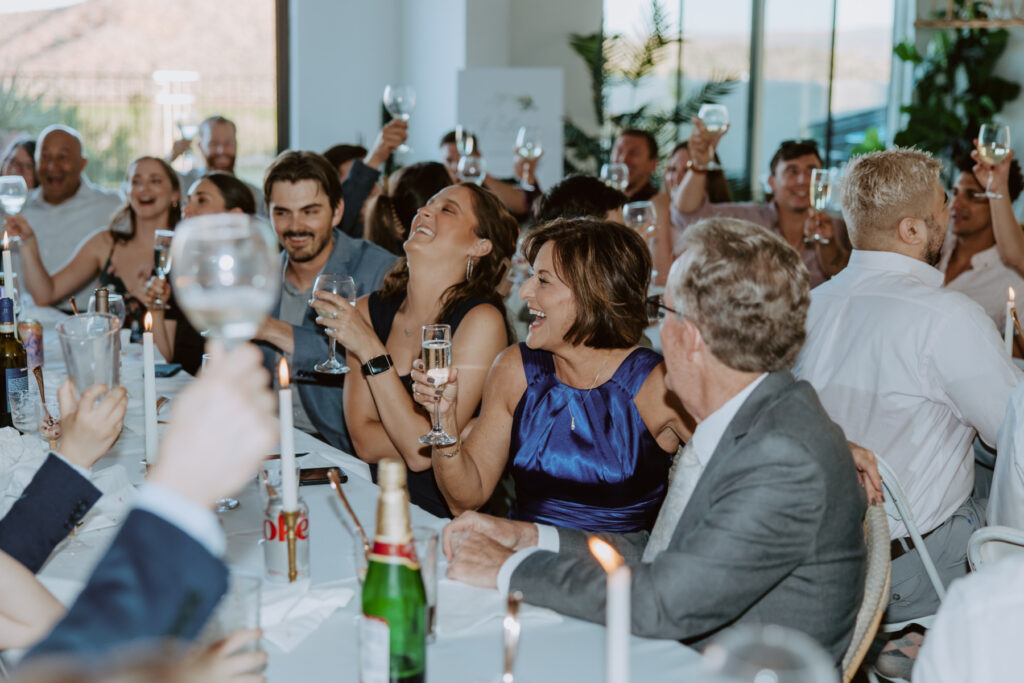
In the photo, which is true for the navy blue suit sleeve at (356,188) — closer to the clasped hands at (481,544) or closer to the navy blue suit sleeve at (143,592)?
the clasped hands at (481,544)

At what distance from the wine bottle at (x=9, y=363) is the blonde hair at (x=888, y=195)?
82.3 inches

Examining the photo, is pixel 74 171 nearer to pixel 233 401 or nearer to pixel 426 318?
pixel 426 318

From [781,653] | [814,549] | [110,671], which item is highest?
[110,671]

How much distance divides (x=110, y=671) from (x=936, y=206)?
255cm

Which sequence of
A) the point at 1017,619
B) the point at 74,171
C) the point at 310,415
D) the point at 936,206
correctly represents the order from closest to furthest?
1. the point at 1017,619
2. the point at 936,206
3. the point at 310,415
4. the point at 74,171

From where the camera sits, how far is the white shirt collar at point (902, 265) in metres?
2.59

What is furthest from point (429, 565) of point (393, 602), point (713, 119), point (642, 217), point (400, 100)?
point (400, 100)

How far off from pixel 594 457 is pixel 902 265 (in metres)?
0.95

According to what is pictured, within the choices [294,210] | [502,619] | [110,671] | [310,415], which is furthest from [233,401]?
[294,210]

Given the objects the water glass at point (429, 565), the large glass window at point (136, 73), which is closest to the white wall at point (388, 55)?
the large glass window at point (136, 73)

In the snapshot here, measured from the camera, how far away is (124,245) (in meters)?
4.57

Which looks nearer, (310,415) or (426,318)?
(426,318)

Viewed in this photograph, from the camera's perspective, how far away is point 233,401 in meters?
0.77

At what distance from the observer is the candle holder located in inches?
63.3
